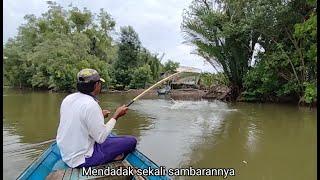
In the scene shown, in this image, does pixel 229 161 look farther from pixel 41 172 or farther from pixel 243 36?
pixel 243 36

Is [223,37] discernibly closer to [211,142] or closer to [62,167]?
[211,142]

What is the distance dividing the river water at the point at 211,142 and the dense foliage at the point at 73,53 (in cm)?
2040

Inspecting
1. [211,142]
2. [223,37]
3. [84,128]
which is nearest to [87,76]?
[84,128]

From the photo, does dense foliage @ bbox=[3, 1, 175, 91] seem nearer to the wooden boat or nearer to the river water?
the river water

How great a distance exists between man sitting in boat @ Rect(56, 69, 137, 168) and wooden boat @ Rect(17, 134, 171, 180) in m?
0.09

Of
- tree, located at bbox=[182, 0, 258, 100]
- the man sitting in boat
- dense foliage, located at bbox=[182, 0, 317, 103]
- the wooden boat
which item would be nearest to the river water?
the wooden boat

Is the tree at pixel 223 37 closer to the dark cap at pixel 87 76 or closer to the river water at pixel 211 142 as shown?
the river water at pixel 211 142

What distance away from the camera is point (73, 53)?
33.9 metres

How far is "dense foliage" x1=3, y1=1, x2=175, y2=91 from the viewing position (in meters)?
33.5

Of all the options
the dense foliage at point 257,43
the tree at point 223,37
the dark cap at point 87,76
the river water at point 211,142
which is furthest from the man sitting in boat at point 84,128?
the tree at point 223,37

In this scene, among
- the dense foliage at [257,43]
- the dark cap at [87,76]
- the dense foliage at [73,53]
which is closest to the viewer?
the dark cap at [87,76]

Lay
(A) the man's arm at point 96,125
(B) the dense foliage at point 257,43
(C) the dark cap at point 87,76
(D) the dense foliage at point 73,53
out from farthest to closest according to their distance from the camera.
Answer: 1. (D) the dense foliage at point 73,53
2. (B) the dense foliage at point 257,43
3. (C) the dark cap at point 87,76
4. (A) the man's arm at point 96,125

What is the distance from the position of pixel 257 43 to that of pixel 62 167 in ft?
63.0

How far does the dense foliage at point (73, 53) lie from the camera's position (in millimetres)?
33469
